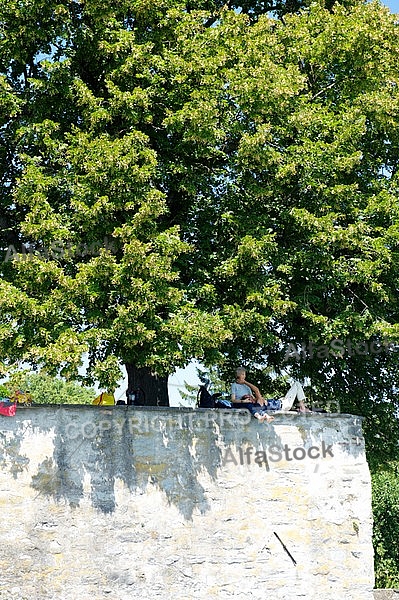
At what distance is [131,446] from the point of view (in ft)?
37.7

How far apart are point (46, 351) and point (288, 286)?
15.0 feet

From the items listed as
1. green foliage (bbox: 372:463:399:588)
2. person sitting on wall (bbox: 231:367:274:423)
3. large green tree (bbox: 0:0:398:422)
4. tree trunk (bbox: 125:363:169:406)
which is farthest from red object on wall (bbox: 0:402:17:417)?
green foliage (bbox: 372:463:399:588)

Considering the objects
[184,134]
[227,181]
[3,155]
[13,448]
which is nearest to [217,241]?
[227,181]

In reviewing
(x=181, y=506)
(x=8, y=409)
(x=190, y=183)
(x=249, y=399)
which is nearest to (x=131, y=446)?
(x=181, y=506)

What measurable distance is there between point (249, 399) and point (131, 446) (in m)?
2.07

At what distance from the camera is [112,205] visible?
1167 cm

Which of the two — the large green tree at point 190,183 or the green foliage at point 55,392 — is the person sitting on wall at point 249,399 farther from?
the green foliage at point 55,392

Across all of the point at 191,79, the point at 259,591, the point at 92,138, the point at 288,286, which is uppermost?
the point at 191,79

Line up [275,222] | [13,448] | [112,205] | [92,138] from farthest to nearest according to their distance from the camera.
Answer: [275,222]
[92,138]
[112,205]
[13,448]

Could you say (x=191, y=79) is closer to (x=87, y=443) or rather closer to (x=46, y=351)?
(x=46, y=351)

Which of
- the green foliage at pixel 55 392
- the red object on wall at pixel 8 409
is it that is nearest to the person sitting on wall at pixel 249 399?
the red object on wall at pixel 8 409

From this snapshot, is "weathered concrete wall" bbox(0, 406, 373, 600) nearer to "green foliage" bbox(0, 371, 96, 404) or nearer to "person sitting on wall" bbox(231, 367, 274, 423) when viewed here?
"person sitting on wall" bbox(231, 367, 274, 423)

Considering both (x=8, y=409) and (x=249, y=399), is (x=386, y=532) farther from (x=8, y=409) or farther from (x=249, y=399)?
(x=8, y=409)

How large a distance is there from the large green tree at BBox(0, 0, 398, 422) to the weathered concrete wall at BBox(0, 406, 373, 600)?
962 millimetres
